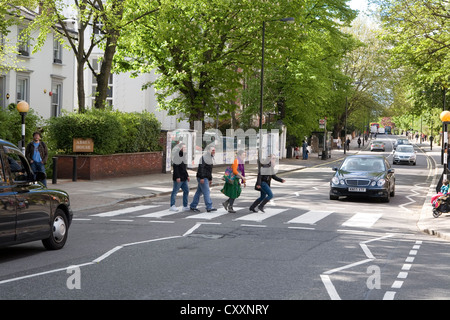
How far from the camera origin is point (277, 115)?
51000mm

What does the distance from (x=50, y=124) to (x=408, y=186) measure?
16.0 m

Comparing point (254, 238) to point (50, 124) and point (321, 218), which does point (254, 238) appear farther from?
point (50, 124)

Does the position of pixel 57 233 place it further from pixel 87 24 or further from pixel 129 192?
pixel 87 24

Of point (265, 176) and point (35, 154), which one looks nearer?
point (265, 176)

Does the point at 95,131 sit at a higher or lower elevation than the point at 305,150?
higher

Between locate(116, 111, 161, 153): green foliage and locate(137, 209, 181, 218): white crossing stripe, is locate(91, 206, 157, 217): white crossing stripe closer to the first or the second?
locate(137, 209, 181, 218): white crossing stripe

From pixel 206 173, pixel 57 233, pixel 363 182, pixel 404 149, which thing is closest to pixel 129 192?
pixel 206 173

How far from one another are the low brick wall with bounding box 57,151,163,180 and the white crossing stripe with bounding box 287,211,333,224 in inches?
452

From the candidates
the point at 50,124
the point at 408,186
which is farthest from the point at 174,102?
the point at 408,186

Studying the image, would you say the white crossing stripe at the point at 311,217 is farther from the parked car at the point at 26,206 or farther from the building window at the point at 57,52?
the building window at the point at 57,52

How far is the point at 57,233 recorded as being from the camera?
10648mm

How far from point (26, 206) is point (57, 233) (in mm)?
1182

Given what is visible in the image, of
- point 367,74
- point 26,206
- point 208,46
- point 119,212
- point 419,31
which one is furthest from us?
point 367,74

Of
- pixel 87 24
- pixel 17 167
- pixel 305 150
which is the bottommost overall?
pixel 17 167
